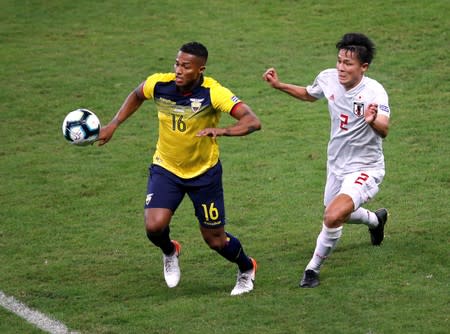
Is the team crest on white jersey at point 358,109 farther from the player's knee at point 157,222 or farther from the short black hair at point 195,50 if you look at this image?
the player's knee at point 157,222

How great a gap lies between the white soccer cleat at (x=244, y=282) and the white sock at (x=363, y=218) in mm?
1500

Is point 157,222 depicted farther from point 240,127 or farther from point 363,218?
point 363,218

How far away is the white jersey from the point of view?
10164 mm

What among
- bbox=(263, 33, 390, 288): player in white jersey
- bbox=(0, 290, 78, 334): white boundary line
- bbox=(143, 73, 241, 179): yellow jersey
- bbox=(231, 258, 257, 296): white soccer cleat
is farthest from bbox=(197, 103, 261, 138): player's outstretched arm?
bbox=(0, 290, 78, 334): white boundary line

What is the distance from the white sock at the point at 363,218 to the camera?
11055mm

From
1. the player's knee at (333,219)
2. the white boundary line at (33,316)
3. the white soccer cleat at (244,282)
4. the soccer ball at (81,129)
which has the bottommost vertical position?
the white boundary line at (33,316)

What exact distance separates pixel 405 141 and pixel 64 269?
6.49 meters

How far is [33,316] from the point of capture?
31.6 feet

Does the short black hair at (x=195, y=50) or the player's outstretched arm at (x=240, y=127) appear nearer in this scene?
the player's outstretched arm at (x=240, y=127)

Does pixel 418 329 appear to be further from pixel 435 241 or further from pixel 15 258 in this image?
pixel 15 258

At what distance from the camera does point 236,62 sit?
19547 mm

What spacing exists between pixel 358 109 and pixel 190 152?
176 centimetres

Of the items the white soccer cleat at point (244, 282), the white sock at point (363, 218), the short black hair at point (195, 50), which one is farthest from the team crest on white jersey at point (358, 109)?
the white soccer cleat at point (244, 282)

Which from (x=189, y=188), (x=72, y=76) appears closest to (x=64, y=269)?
A: (x=189, y=188)
